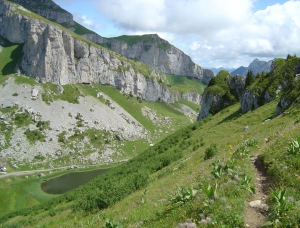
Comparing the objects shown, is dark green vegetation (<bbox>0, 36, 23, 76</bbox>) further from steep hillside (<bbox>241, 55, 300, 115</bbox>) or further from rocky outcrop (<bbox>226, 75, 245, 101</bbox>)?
steep hillside (<bbox>241, 55, 300, 115</bbox>)

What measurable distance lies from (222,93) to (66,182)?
6051 cm

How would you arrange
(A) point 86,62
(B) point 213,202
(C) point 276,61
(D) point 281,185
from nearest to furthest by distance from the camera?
(B) point 213,202, (D) point 281,185, (C) point 276,61, (A) point 86,62

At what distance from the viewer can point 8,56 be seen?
14738 centimetres

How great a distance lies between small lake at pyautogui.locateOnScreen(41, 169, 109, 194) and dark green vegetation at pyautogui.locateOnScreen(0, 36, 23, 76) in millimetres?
82117

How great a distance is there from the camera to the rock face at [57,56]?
142 m

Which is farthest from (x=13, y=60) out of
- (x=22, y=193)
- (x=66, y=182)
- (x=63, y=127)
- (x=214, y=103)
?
(x=214, y=103)

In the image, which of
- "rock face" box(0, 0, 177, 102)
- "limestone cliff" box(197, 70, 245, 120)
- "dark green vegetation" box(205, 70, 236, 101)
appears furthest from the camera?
"rock face" box(0, 0, 177, 102)

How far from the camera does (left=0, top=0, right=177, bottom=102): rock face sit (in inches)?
5586

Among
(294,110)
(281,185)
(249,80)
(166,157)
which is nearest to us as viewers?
(281,185)

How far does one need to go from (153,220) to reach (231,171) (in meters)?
3.87

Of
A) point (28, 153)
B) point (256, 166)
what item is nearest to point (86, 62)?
point (28, 153)

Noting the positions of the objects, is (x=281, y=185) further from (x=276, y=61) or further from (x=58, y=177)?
(x=58, y=177)

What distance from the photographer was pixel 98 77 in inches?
6855

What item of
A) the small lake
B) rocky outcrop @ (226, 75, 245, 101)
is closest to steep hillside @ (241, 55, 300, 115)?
rocky outcrop @ (226, 75, 245, 101)
